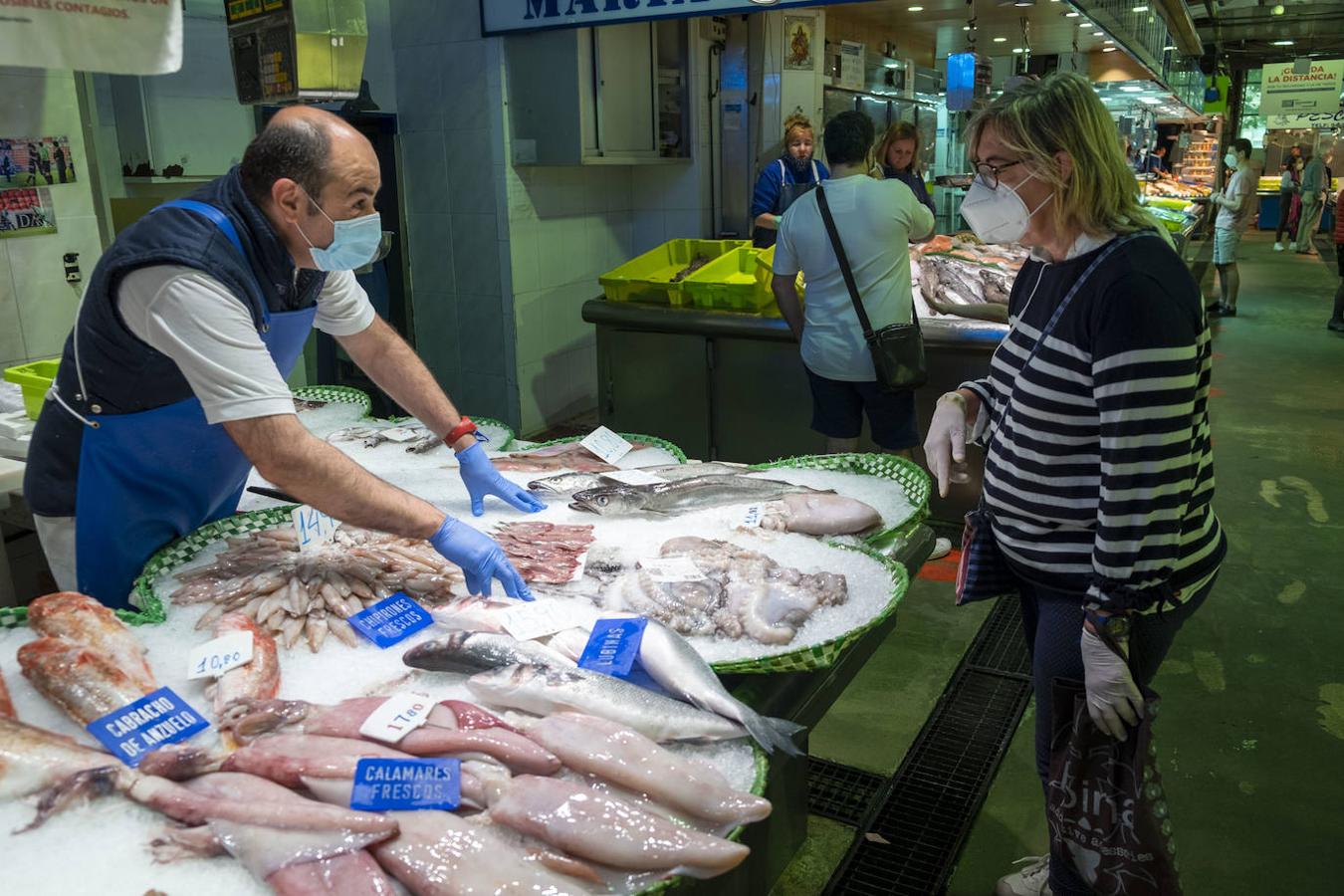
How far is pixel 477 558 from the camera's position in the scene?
1.99 metres

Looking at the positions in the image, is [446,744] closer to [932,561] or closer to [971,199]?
[971,199]

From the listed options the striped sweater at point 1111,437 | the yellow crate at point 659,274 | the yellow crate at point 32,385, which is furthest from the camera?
the yellow crate at point 659,274

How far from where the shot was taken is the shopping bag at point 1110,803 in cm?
195

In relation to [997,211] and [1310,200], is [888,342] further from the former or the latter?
[1310,200]

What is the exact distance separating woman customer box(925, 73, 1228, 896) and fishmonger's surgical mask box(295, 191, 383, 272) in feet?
4.36

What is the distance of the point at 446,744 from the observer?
145cm

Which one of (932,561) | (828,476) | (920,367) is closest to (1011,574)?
(828,476)

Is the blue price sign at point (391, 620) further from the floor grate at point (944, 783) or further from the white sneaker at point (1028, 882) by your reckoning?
the white sneaker at point (1028, 882)

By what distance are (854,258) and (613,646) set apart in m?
3.07

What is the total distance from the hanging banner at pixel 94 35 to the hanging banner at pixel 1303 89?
83.5ft

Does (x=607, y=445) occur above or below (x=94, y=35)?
below

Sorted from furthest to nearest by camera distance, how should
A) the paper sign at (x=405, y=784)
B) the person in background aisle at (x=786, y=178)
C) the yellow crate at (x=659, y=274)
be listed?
1. the person in background aisle at (x=786, y=178)
2. the yellow crate at (x=659, y=274)
3. the paper sign at (x=405, y=784)

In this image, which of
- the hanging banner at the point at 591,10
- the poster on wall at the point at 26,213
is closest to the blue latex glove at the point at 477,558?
the poster on wall at the point at 26,213

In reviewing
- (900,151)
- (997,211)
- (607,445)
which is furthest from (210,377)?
(900,151)
